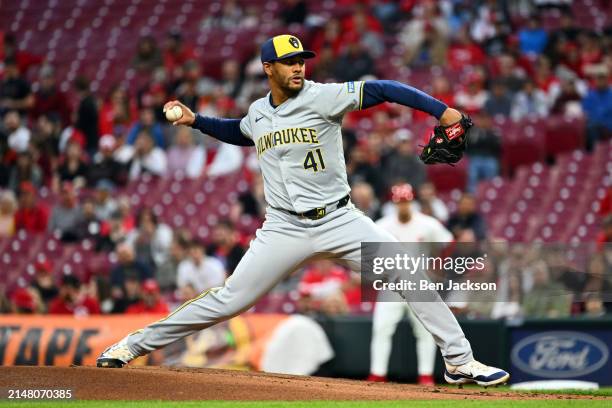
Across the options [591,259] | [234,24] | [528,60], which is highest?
[234,24]

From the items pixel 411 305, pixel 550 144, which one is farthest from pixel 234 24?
pixel 411 305

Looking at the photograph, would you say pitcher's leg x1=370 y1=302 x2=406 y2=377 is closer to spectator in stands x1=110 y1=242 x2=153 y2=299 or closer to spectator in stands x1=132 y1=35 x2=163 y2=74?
spectator in stands x1=110 y1=242 x2=153 y2=299

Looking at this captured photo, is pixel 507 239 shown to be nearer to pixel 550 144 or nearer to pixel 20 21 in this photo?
pixel 550 144

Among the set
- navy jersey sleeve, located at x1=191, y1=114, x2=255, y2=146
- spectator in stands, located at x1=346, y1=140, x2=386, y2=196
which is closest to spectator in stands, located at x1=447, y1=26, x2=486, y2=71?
spectator in stands, located at x1=346, y1=140, x2=386, y2=196

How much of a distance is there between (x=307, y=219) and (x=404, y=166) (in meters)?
6.08

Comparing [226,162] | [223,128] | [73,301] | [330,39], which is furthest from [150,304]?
[330,39]

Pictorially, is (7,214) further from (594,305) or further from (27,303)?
(594,305)

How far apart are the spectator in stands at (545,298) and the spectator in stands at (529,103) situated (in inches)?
154

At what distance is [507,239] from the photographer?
1164 cm

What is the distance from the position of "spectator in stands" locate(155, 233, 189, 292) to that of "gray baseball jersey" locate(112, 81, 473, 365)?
5.83 meters

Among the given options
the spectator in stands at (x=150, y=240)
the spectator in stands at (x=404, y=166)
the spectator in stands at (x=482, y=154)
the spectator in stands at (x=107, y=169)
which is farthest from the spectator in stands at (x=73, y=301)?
the spectator in stands at (x=482, y=154)

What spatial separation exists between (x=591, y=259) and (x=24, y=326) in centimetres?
512

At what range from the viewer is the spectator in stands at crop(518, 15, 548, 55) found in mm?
14492

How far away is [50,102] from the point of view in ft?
52.9
